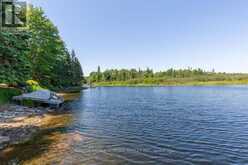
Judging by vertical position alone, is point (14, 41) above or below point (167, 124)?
above

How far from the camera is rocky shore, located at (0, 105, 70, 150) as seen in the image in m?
13.1

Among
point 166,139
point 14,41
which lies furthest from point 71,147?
point 14,41

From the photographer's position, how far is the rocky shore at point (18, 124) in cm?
1310

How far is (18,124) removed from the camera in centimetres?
1673

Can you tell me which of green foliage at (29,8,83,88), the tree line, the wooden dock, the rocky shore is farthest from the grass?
the tree line

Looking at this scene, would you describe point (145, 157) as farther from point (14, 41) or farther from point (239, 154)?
point (14, 41)

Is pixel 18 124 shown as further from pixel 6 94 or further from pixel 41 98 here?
pixel 6 94

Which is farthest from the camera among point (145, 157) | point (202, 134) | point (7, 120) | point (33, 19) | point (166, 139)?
point (33, 19)

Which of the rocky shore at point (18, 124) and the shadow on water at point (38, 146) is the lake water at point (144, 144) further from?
the rocky shore at point (18, 124)

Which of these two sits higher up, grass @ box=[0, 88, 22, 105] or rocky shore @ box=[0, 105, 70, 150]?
grass @ box=[0, 88, 22, 105]

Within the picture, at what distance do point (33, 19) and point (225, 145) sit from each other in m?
40.1

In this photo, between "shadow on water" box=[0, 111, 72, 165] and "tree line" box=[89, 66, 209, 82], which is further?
"tree line" box=[89, 66, 209, 82]

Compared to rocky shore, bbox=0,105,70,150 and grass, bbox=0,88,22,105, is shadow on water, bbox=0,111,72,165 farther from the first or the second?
grass, bbox=0,88,22,105

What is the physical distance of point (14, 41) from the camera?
16.4 m
